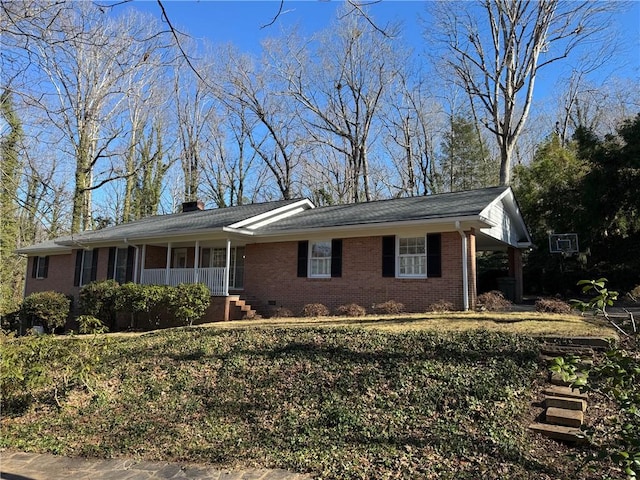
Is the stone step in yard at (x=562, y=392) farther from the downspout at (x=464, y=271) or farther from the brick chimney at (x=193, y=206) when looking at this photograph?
the brick chimney at (x=193, y=206)

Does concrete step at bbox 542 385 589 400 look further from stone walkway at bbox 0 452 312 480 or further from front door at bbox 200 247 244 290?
front door at bbox 200 247 244 290

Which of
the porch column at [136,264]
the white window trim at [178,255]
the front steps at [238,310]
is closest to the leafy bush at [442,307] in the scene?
the front steps at [238,310]

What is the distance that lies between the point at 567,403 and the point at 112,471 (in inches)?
213

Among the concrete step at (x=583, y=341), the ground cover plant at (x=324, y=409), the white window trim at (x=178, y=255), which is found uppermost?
the white window trim at (x=178, y=255)

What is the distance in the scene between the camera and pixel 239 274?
1709 cm

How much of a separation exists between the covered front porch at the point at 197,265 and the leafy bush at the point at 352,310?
4.21m

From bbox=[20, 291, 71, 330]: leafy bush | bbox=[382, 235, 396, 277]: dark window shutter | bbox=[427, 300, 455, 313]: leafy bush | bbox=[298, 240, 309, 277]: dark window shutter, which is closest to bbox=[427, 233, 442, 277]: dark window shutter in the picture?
bbox=[427, 300, 455, 313]: leafy bush

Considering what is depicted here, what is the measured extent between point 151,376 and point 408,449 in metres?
5.04

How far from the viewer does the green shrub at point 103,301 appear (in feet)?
51.6

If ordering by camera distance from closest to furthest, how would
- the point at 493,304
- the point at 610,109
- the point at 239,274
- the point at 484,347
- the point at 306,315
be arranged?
the point at 484,347 → the point at 493,304 → the point at 306,315 → the point at 239,274 → the point at 610,109

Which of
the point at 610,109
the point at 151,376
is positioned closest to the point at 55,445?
the point at 151,376

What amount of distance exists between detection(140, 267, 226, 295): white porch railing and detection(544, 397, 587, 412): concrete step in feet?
37.3

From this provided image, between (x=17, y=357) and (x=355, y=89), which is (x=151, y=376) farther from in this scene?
(x=355, y=89)

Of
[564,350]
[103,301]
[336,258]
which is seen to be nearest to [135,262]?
[103,301]
